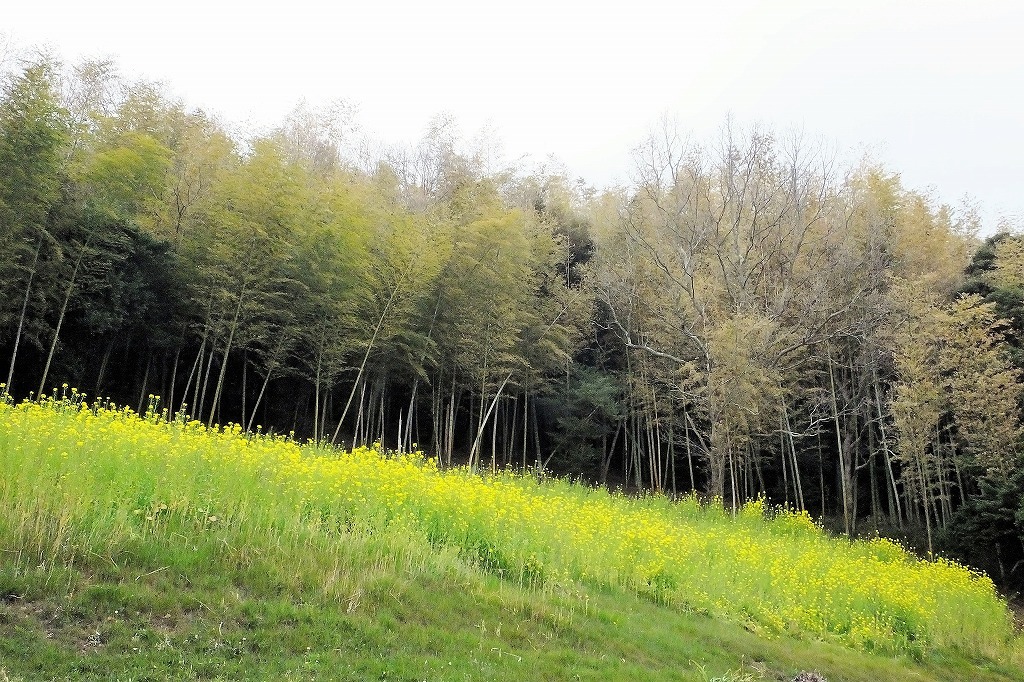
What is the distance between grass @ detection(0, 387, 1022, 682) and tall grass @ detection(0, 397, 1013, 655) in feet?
0.07

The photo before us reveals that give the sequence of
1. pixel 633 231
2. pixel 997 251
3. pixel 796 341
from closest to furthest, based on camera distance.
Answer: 1. pixel 796 341
2. pixel 997 251
3. pixel 633 231

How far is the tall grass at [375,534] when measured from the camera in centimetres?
383

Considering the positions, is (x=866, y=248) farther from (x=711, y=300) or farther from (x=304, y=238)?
(x=304, y=238)

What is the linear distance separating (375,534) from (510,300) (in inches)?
462

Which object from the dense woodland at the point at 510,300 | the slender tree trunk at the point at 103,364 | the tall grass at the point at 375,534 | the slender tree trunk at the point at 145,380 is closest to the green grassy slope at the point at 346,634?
the tall grass at the point at 375,534

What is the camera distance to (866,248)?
15992 mm

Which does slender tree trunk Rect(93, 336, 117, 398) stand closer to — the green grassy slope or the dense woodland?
the dense woodland

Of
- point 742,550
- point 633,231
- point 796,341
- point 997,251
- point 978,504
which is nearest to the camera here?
point 742,550

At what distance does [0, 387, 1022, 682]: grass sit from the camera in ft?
10.1

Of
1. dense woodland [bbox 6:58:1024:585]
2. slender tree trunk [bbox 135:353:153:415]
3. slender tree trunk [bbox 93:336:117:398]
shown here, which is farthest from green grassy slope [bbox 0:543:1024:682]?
slender tree trunk [bbox 135:353:153:415]

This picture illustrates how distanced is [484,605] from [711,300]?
43.9 feet

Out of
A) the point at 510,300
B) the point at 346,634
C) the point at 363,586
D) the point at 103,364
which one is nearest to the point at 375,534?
the point at 363,586

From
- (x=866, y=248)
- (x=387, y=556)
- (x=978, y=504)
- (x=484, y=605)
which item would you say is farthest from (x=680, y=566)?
(x=866, y=248)

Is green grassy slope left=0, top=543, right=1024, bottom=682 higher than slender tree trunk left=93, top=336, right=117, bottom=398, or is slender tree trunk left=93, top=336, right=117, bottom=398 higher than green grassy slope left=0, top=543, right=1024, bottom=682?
slender tree trunk left=93, top=336, right=117, bottom=398
